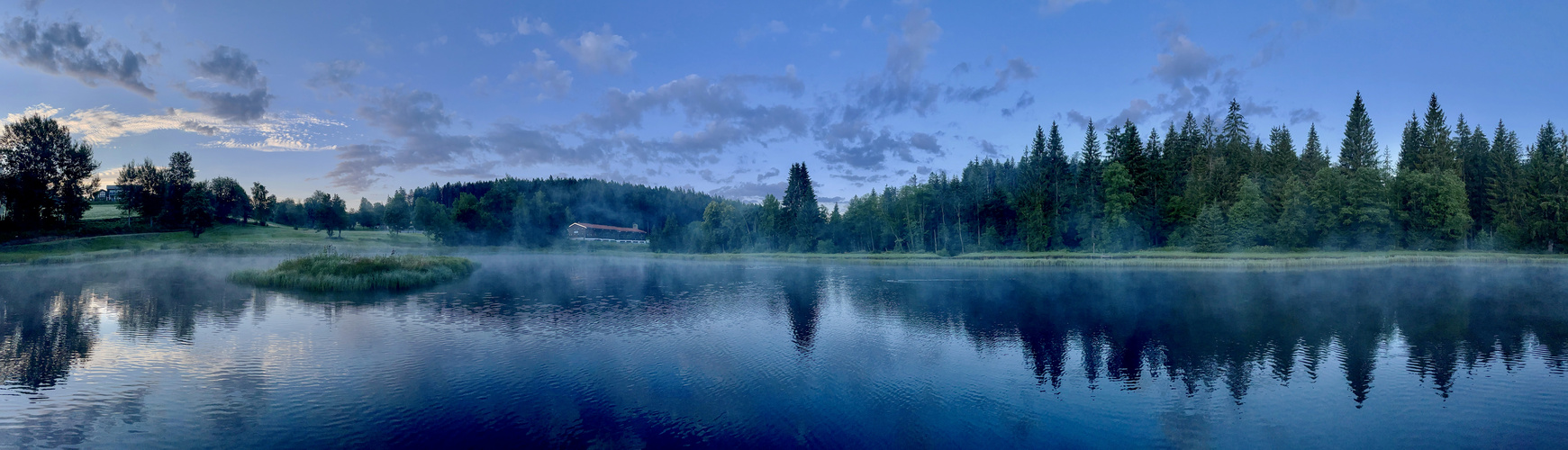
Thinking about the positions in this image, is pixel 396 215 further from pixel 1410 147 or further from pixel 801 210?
pixel 1410 147

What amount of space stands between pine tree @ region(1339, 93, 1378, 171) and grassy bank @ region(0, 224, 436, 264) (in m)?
113

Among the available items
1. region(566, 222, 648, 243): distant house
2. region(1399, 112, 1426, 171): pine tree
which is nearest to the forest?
region(1399, 112, 1426, 171): pine tree

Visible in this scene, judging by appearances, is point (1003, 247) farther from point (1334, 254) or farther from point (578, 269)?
point (578, 269)

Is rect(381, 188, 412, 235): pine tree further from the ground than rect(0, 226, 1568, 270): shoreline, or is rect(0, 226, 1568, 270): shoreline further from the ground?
rect(381, 188, 412, 235): pine tree

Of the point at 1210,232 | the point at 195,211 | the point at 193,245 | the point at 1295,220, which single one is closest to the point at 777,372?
the point at 1210,232

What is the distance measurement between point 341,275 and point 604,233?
11309 cm

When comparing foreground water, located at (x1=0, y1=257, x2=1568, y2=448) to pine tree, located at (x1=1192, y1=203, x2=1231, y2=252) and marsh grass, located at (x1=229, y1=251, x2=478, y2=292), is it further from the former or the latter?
pine tree, located at (x1=1192, y1=203, x2=1231, y2=252)

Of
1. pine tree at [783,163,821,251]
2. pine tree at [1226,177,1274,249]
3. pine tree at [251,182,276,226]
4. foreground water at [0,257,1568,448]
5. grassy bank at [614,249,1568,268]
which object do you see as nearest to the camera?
foreground water at [0,257,1568,448]

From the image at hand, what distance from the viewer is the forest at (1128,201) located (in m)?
66.4

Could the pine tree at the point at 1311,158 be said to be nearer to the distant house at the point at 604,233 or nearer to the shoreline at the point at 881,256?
the shoreline at the point at 881,256

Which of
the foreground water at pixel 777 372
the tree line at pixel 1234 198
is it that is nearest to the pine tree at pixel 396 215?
the tree line at pixel 1234 198

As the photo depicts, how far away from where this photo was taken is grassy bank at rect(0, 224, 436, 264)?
5562cm

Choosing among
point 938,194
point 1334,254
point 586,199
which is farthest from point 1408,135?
point 586,199

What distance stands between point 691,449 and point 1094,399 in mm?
10048
